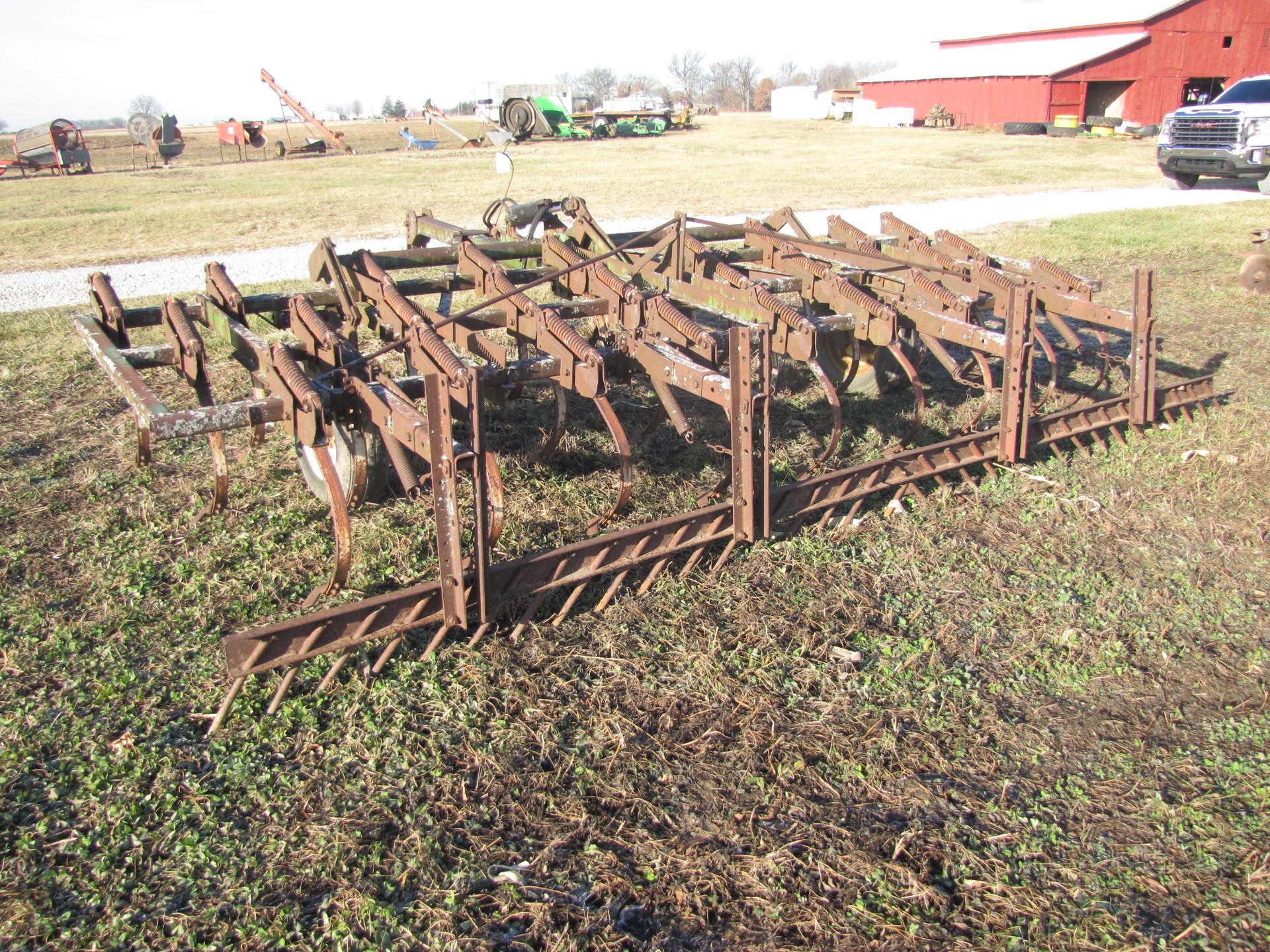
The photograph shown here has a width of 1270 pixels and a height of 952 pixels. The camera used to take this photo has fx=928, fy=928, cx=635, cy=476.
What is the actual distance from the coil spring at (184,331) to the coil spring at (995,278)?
4.12 metres

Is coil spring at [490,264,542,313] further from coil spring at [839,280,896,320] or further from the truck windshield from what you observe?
the truck windshield

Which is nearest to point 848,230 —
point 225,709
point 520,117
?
point 225,709

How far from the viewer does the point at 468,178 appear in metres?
19.6

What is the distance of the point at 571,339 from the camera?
3.93 metres

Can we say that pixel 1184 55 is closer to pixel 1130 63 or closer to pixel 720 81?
pixel 1130 63

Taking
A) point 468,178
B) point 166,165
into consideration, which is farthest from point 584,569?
point 166,165

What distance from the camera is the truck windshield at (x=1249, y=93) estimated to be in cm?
1505

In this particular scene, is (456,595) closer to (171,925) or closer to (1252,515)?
(171,925)

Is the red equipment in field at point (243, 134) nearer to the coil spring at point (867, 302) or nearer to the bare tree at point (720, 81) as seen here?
the coil spring at point (867, 302)

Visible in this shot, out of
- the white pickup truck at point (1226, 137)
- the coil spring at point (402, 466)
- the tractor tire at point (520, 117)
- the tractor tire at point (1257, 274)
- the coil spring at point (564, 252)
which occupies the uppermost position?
the tractor tire at point (520, 117)

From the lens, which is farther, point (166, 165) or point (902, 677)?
point (166, 165)

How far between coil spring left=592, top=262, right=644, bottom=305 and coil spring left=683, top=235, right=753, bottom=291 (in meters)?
0.60

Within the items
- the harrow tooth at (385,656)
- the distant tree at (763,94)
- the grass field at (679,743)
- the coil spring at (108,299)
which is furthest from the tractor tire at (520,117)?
the distant tree at (763,94)

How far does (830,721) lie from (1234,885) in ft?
3.85
